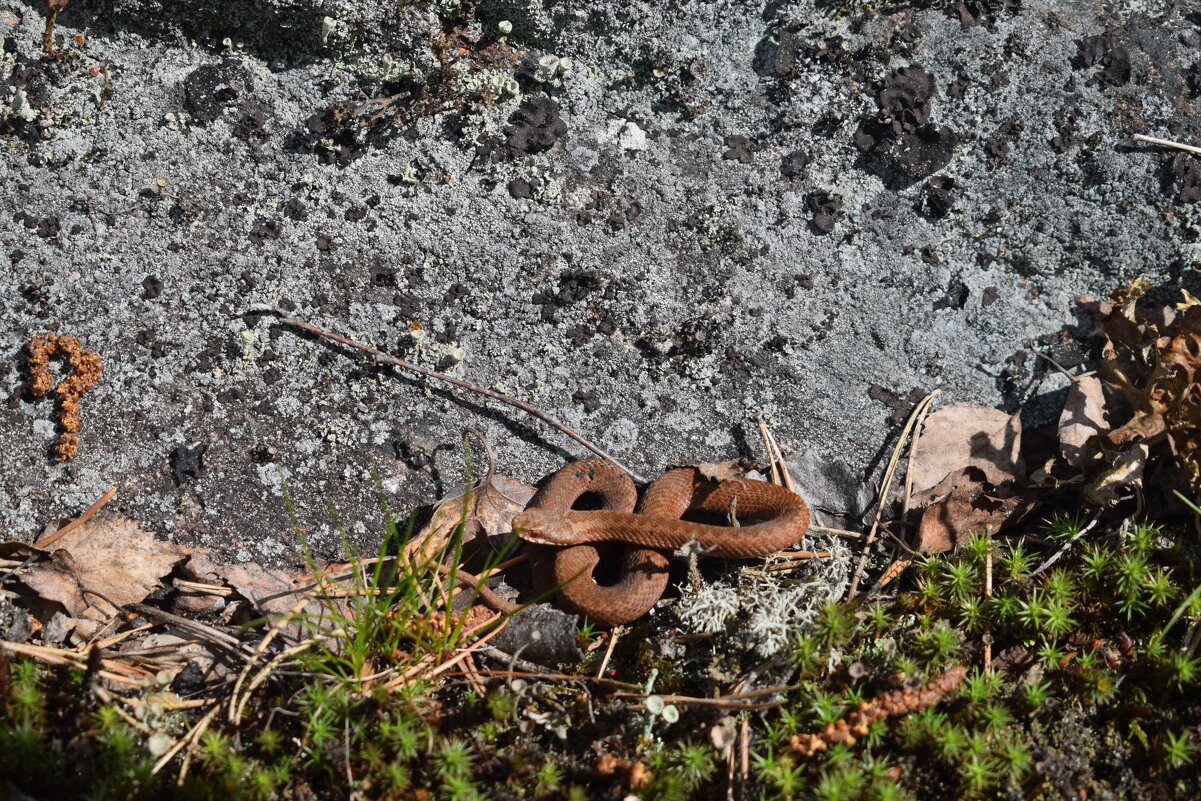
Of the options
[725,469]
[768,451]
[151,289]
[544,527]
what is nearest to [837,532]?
[768,451]

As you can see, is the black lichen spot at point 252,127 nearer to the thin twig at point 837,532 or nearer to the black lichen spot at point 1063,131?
the thin twig at point 837,532

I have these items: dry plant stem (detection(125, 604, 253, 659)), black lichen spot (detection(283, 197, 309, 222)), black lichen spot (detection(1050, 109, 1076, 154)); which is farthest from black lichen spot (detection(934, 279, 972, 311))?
dry plant stem (detection(125, 604, 253, 659))

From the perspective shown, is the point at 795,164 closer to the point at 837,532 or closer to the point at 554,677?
the point at 837,532

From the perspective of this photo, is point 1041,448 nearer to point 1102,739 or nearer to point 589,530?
point 1102,739

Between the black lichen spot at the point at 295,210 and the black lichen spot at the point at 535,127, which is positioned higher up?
the black lichen spot at the point at 535,127

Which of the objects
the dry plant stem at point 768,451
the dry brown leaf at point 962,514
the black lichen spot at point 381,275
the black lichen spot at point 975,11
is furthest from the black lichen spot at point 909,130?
the black lichen spot at point 381,275
